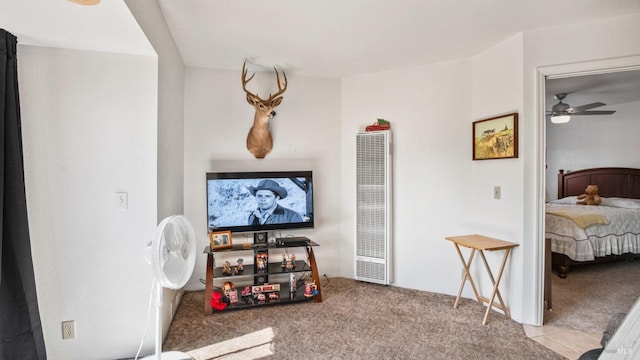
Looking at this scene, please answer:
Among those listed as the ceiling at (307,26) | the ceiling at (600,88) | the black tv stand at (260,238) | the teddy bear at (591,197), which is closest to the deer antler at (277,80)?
the ceiling at (307,26)

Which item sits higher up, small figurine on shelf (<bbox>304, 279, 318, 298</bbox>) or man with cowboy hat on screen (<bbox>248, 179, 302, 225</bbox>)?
man with cowboy hat on screen (<bbox>248, 179, 302, 225</bbox>)

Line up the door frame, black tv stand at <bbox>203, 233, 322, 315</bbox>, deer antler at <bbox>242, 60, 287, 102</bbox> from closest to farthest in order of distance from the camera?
the door frame, black tv stand at <bbox>203, 233, 322, 315</bbox>, deer antler at <bbox>242, 60, 287, 102</bbox>

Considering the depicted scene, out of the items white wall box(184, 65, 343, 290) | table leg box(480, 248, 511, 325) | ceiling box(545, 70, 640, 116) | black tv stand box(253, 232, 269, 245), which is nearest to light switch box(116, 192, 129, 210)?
white wall box(184, 65, 343, 290)

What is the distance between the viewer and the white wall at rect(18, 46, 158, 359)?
1.91 metres

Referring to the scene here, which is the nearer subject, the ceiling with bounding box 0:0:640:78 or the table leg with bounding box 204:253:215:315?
the ceiling with bounding box 0:0:640:78

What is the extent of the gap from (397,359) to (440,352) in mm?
322

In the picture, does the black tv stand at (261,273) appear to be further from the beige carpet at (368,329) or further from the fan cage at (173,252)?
the fan cage at (173,252)

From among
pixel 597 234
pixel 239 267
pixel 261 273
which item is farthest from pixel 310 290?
pixel 597 234

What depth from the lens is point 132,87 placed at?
2049 millimetres

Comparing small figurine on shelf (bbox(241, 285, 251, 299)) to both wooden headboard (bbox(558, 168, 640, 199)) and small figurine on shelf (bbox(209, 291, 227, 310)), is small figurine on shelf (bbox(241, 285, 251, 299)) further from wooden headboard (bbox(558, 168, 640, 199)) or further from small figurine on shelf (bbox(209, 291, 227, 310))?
wooden headboard (bbox(558, 168, 640, 199))

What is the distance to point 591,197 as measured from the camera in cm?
477

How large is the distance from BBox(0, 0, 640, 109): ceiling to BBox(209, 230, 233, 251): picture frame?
1.58 meters

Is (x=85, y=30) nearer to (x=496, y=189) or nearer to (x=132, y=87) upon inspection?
(x=132, y=87)

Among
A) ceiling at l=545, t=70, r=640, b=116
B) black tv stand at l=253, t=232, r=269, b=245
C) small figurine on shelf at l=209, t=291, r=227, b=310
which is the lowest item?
small figurine on shelf at l=209, t=291, r=227, b=310
